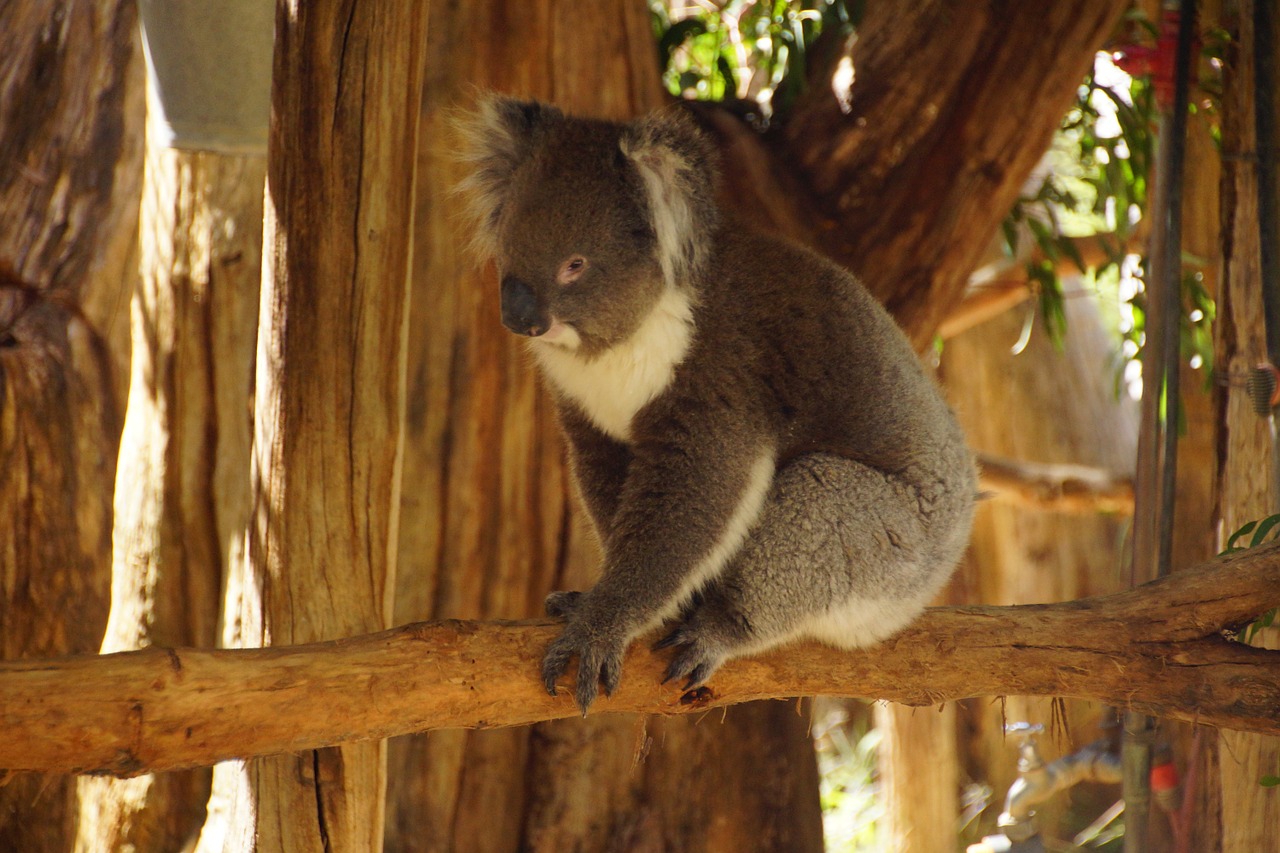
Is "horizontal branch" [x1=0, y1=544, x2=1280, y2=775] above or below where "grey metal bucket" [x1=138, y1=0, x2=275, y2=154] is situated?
below

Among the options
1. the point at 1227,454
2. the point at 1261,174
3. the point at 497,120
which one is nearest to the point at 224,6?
the point at 497,120

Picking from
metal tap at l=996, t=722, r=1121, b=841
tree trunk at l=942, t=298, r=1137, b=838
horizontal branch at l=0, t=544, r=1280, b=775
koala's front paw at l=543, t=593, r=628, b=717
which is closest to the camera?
horizontal branch at l=0, t=544, r=1280, b=775

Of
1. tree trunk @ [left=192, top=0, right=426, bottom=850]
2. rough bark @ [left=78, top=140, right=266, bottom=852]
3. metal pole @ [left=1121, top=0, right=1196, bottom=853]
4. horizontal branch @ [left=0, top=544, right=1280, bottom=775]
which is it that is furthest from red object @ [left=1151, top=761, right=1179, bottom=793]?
rough bark @ [left=78, top=140, right=266, bottom=852]

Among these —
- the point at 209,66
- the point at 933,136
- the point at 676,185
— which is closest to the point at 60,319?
the point at 209,66

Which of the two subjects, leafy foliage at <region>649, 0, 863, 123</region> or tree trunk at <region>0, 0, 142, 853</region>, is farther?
leafy foliage at <region>649, 0, 863, 123</region>

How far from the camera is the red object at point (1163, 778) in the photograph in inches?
135

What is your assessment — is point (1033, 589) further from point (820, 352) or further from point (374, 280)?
point (374, 280)

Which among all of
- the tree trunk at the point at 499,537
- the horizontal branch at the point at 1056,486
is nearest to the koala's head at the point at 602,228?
the tree trunk at the point at 499,537

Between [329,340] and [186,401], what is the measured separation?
152 centimetres

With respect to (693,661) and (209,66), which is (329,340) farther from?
(693,661)

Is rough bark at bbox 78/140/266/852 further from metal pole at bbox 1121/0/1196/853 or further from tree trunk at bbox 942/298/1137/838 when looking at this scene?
tree trunk at bbox 942/298/1137/838

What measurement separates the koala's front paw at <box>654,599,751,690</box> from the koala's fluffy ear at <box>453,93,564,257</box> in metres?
1.03

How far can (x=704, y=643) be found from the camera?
7.90 feet

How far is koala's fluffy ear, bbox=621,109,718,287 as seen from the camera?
2.42 metres
